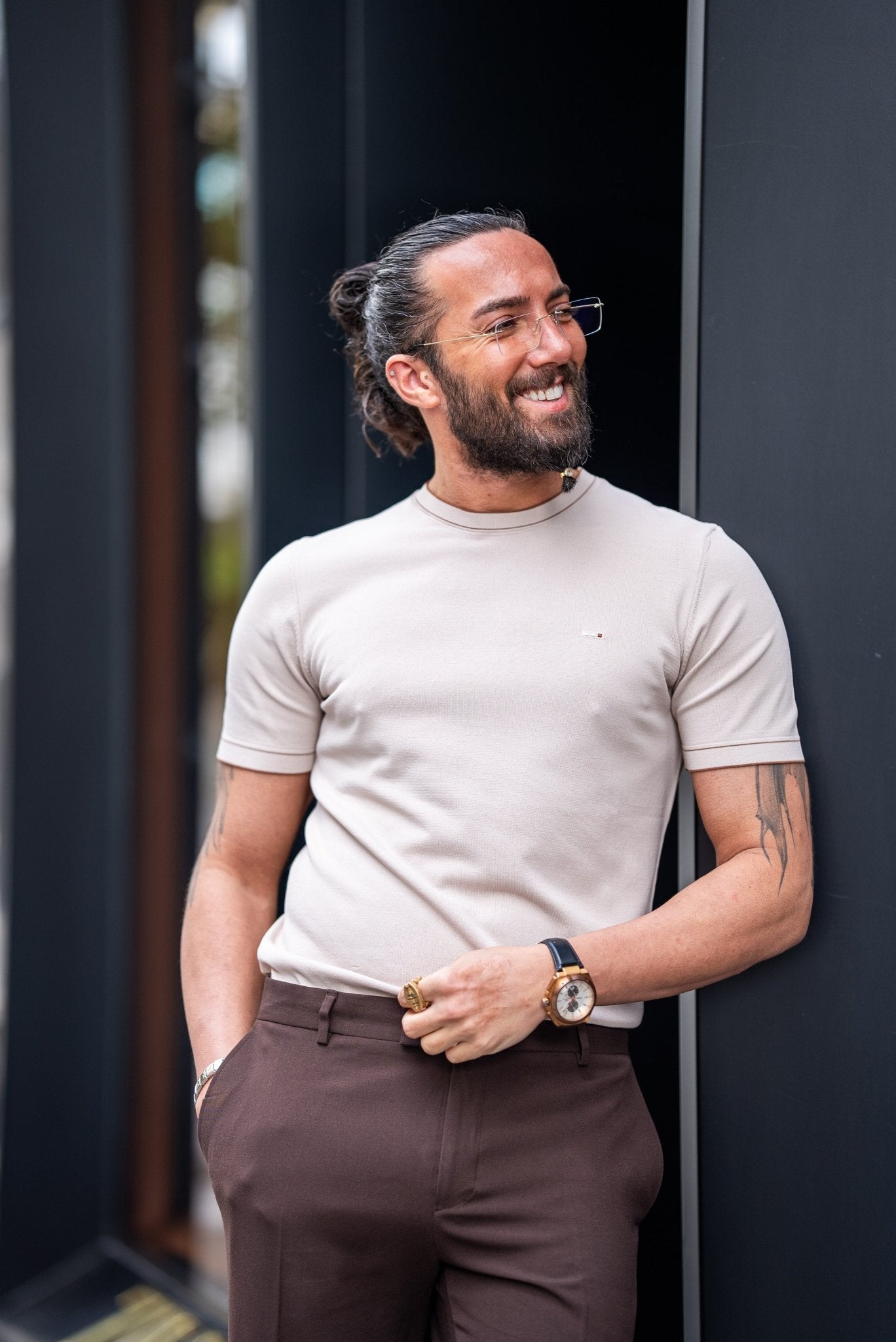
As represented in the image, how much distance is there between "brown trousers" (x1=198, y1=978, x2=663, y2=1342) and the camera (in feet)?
4.64

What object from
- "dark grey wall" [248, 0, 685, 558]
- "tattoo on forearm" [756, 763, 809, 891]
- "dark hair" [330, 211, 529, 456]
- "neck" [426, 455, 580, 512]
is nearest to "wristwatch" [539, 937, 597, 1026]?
"tattoo on forearm" [756, 763, 809, 891]

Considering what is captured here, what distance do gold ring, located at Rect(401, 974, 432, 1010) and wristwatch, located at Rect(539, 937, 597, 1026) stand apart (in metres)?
0.15

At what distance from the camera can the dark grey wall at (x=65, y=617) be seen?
315cm

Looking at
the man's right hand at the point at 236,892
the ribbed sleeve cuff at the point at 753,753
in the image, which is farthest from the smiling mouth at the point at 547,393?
the man's right hand at the point at 236,892

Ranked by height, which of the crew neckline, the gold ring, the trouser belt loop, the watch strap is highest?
the crew neckline

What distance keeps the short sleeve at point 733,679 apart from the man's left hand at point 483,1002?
0.36 meters

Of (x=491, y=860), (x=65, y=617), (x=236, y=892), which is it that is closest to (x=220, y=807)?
(x=236, y=892)

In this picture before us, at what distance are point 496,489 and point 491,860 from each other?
54cm

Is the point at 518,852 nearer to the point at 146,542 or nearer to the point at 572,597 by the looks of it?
the point at 572,597

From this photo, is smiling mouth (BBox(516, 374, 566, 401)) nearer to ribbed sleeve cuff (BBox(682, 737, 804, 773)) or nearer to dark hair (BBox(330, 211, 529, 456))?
dark hair (BBox(330, 211, 529, 456))

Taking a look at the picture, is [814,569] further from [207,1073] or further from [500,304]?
[207,1073]

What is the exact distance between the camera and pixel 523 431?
5.30 feet

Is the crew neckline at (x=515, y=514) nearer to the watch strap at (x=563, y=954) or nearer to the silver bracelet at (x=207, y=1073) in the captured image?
the watch strap at (x=563, y=954)

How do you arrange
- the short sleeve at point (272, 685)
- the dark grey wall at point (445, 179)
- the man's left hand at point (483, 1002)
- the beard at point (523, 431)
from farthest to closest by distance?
1. the dark grey wall at point (445, 179)
2. the short sleeve at point (272, 685)
3. the beard at point (523, 431)
4. the man's left hand at point (483, 1002)
